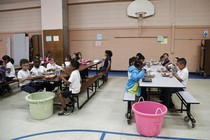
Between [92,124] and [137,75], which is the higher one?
[137,75]

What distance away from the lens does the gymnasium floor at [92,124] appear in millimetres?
2561

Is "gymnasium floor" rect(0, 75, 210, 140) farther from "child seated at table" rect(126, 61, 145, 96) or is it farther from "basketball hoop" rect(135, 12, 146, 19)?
"basketball hoop" rect(135, 12, 146, 19)

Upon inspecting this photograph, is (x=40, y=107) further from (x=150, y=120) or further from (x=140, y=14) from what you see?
(x=140, y=14)

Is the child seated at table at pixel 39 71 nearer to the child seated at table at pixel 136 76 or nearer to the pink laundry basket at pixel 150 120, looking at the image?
the child seated at table at pixel 136 76

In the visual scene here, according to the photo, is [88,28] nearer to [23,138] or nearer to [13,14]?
[13,14]

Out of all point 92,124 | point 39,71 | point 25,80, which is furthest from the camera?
point 39,71

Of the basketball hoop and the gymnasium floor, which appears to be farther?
the basketball hoop

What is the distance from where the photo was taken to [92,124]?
9.62ft

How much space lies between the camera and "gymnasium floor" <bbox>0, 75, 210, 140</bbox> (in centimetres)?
256

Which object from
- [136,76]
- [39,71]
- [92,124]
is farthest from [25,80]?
[136,76]

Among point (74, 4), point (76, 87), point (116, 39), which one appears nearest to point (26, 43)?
point (74, 4)

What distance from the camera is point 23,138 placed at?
8.29ft

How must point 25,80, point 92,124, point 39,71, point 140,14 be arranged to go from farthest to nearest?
point 140,14, point 39,71, point 25,80, point 92,124

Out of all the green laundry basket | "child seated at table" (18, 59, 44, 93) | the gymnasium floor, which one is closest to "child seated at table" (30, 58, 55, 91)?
"child seated at table" (18, 59, 44, 93)
